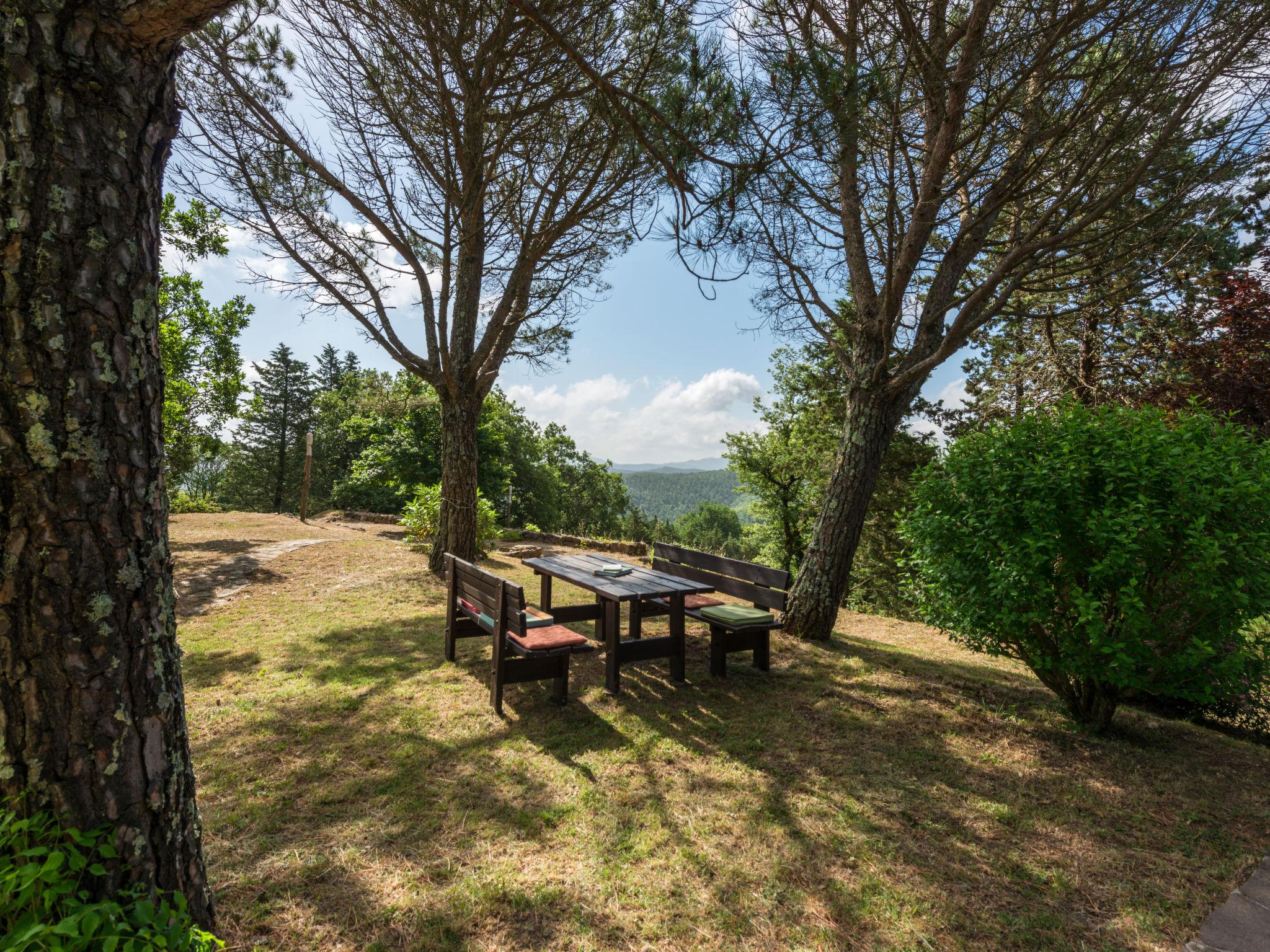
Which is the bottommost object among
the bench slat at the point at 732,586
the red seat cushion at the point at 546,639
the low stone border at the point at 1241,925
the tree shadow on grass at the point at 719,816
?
the tree shadow on grass at the point at 719,816

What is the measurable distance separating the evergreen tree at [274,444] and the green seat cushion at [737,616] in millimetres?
31590

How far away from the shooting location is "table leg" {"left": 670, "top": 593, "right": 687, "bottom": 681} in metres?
4.52

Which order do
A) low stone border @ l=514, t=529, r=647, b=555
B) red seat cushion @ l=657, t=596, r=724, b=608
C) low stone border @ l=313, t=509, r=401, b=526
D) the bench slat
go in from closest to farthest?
the bench slat
red seat cushion @ l=657, t=596, r=724, b=608
low stone border @ l=514, t=529, r=647, b=555
low stone border @ l=313, t=509, r=401, b=526

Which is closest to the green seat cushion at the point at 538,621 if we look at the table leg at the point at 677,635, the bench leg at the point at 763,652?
the table leg at the point at 677,635

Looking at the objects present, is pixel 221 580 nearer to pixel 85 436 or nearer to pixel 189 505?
pixel 85 436

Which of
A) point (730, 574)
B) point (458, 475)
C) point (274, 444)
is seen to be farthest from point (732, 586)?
point (274, 444)

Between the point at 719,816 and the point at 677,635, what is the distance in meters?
1.88

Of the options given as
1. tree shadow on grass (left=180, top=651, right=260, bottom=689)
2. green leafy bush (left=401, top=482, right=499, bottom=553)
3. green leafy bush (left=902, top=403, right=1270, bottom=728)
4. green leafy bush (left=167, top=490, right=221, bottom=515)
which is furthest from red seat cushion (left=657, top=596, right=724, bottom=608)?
green leafy bush (left=167, top=490, right=221, bottom=515)

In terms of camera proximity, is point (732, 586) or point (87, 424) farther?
point (732, 586)

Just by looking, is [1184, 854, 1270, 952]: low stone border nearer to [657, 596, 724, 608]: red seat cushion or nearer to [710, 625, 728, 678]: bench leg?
[710, 625, 728, 678]: bench leg

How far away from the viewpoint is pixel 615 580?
4832 mm

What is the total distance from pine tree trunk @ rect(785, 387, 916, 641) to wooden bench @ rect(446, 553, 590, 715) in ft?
8.38

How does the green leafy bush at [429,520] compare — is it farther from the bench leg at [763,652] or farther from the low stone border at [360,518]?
the bench leg at [763,652]

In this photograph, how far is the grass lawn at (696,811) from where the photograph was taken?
6.83 feet
